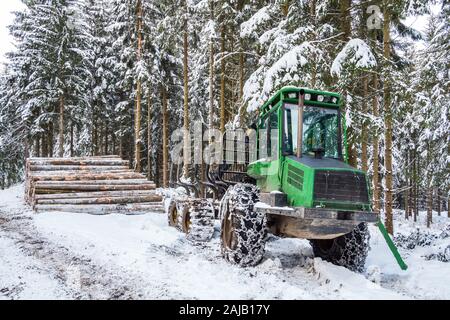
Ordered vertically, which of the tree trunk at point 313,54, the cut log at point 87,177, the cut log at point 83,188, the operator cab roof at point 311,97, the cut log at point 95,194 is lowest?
the cut log at point 95,194

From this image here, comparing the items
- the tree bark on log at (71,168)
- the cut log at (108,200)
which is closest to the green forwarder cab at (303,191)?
the cut log at (108,200)

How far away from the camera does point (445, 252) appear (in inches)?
312

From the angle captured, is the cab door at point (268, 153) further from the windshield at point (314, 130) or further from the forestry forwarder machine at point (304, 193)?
the windshield at point (314, 130)

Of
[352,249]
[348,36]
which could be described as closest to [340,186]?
[352,249]

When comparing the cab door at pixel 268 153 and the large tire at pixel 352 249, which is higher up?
the cab door at pixel 268 153

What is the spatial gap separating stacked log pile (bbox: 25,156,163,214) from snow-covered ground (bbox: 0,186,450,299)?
74.8 inches

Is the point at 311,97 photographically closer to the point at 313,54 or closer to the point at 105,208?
the point at 313,54

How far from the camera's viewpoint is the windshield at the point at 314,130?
6.45 m

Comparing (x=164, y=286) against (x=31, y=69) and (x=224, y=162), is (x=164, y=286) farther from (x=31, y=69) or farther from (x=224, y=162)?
Result: (x=31, y=69)

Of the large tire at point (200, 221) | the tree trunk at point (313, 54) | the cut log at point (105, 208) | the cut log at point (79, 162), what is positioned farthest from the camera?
the cut log at point (79, 162)

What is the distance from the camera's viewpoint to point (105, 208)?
1156cm

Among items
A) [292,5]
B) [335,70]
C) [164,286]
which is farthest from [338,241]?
[292,5]

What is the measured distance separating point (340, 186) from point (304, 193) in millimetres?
581

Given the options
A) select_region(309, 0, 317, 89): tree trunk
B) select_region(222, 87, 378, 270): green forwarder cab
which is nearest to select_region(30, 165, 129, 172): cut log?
select_region(309, 0, 317, 89): tree trunk
